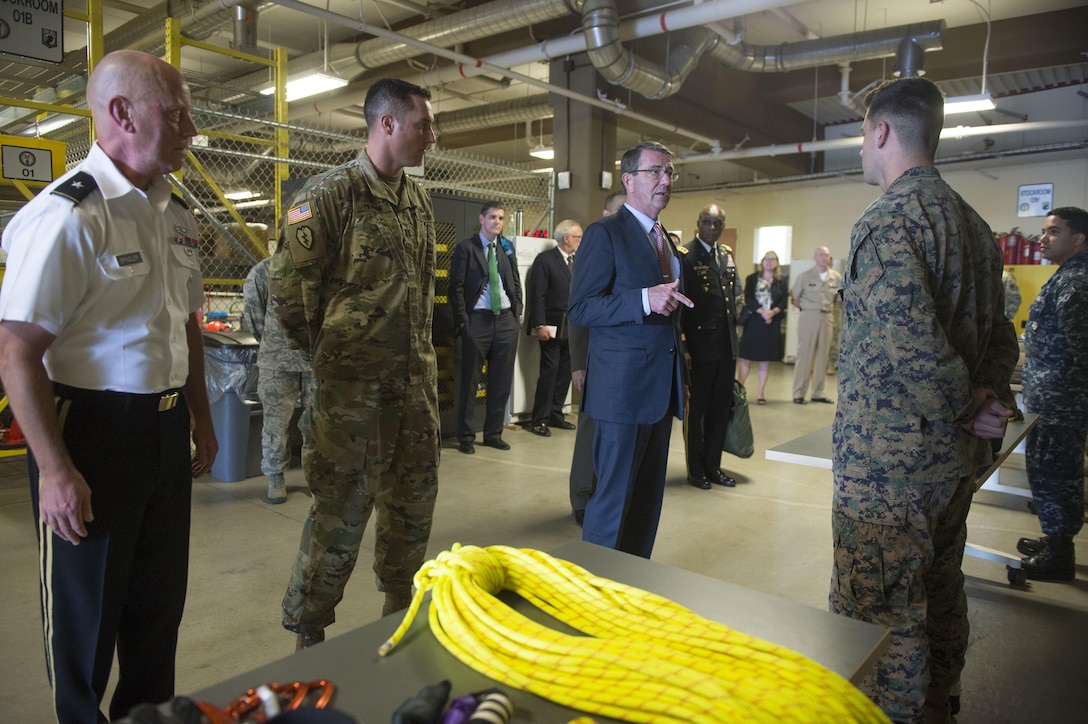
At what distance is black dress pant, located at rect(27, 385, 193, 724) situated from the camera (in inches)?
60.1

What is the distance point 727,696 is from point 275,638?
2.21 meters

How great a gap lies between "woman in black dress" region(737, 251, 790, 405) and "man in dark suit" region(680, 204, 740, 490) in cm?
343

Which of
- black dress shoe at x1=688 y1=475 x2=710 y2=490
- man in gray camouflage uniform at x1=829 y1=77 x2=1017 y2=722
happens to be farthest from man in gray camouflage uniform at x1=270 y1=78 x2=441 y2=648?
black dress shoe at x1=688 y1=475 x2=710 y2=490

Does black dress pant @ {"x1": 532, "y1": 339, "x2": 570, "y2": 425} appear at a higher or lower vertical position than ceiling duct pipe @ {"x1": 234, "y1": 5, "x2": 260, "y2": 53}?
lower

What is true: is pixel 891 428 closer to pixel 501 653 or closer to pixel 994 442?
pixel 994 442

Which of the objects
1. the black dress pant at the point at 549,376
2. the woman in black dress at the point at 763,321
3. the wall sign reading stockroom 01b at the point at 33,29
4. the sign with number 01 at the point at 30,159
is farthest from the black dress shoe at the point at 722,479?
the wall sign reading stockroom 01b at the point at 33,29

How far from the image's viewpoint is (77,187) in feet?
4.85

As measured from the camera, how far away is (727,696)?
0.89m

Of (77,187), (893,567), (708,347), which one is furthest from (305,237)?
(708,347)

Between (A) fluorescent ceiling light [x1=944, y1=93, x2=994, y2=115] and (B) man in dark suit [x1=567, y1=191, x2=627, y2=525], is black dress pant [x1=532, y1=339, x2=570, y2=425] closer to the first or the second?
(B) man in dark suit [x1=567, y1=191, x2=627, y2=525]

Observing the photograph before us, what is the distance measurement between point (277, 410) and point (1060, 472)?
13.7ft

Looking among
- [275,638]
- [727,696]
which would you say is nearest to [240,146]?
[275,638]

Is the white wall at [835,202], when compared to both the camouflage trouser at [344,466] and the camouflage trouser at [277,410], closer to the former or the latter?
the camouflage trouser at [277,410]

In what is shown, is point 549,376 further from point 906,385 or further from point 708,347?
point 906,385
